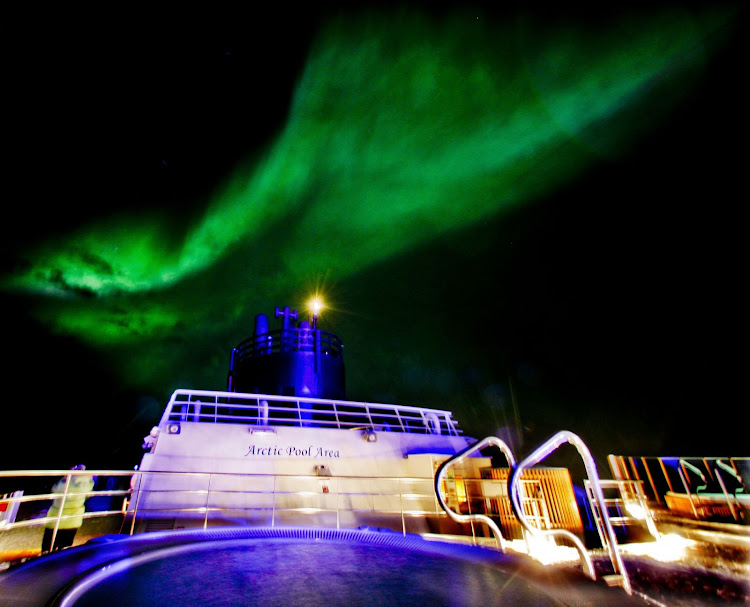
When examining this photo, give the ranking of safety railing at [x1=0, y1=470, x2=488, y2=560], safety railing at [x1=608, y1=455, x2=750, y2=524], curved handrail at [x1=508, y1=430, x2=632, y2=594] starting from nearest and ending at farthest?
curved handrail at [x1=508, y1=430, x2=632, y2=594] → safety railing at [x1=0, y1=470, x2=488, y2=560] → safety railing at [x1=608, y1=455, x2=750, y2=524]

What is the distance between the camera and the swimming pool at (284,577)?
326cm

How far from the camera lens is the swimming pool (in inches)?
128

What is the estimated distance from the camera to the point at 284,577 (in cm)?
396

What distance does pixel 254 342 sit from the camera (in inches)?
640

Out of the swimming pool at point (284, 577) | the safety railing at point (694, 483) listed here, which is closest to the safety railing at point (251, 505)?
the swimming pool at point (284, 577)

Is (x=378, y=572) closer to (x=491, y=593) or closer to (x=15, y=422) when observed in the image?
(x=491, y=593)

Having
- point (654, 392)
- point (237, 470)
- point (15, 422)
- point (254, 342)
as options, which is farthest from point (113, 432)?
point (654, 392)

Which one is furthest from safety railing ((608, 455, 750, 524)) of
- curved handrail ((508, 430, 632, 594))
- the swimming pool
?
the swimming pool

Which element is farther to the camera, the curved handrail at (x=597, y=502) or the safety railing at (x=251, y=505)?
the safety railing at (x=251, y=505)

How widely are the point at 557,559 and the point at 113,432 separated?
91.1 meters

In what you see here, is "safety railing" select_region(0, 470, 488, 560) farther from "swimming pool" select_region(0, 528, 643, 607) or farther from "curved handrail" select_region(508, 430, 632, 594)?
"curved handrail" select_region(508, 430, 632, 594)

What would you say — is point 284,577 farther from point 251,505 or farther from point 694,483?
point 694,483

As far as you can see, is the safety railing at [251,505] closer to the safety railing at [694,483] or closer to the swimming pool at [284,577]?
the swimming pool at [284,577]

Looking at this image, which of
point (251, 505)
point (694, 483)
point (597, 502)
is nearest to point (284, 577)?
point (597, 502)
